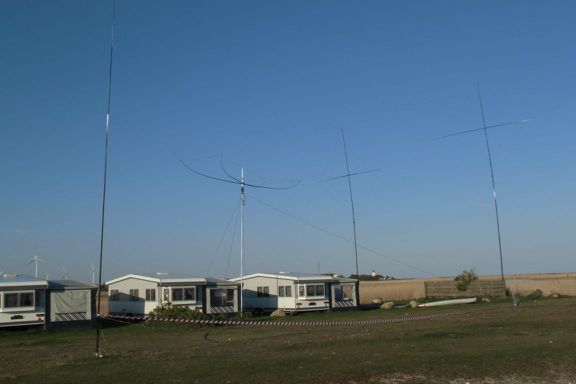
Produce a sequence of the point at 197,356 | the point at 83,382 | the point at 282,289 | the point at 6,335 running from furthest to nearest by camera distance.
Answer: the point at 282,289 < the point at 6,335 < the point at 197,356 < the point at 83,382

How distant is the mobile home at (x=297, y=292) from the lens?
4688 centimetres

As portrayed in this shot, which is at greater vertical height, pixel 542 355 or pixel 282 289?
pixel 282 289

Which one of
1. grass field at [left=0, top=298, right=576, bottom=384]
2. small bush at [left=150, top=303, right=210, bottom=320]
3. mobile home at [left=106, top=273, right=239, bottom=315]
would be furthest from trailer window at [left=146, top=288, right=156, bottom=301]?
grass field at [left=0, top=298, right=576, bottom=384]

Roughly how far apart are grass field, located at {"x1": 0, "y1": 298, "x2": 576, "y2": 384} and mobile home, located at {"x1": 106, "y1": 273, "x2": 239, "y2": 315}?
1101cm

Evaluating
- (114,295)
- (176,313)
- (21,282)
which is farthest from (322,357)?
(114,295)

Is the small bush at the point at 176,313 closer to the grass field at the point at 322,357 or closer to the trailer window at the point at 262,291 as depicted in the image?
the grass field at the point at 322,357

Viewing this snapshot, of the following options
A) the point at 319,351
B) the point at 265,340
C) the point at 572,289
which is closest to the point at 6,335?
the point at 265,340

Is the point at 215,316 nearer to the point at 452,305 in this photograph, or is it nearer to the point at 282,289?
the point at 282,289

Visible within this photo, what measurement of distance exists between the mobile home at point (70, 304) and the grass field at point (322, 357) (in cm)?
562

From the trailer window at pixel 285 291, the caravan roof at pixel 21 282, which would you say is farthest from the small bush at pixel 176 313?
the trailer window at pixel 285 291

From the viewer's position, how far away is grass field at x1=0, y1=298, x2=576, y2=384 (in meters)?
14.1

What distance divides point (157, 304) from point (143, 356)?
2160 centimetres

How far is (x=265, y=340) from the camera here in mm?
24844

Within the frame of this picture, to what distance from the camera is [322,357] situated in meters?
17.4
